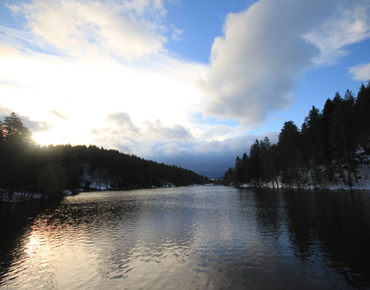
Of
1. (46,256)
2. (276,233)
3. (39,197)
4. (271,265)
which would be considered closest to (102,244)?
(46,256)

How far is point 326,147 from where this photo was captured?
7100 cm

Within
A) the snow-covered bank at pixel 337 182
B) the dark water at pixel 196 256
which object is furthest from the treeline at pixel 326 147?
the dark water at pixel 196 256

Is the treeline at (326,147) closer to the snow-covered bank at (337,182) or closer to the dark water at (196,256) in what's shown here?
the snow-covered bank at (337,182)

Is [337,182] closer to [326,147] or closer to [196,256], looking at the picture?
[326,147]

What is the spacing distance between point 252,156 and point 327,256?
118237mm

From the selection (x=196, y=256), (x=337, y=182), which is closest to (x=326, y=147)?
(x=337, y=182)

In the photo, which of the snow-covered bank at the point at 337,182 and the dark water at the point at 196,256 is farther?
the snow-covered bank at the point at 337,182

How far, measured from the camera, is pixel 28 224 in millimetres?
29578

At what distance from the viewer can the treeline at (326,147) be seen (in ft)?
191

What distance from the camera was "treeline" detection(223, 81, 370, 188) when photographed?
5819 cm

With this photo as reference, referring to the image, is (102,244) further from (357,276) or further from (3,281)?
(357,276)

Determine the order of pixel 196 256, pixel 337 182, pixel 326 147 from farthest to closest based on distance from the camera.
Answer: pixel 326 147, pixel 337 182, pixel 196 256

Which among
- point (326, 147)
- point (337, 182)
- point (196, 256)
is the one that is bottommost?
point (196, 256)

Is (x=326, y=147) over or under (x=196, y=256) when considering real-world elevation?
over
